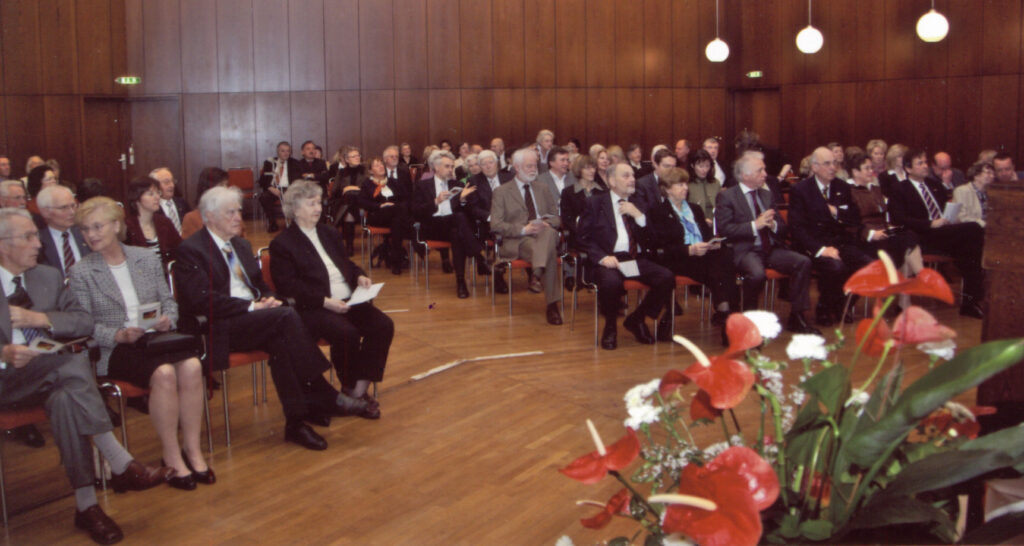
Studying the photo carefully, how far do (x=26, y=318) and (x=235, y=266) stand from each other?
1.12m

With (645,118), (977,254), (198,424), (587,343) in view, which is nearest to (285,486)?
A: (198,424)

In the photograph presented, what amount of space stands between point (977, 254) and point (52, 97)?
11810mm

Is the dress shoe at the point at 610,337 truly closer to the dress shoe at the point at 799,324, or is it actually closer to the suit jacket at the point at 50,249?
the dress shoe at the point at 799,324

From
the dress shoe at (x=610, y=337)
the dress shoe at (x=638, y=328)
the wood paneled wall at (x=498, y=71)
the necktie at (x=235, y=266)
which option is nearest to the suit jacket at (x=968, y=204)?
the dress shoe at (x=638, y=328)

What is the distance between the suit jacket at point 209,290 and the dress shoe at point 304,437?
44 centimetres

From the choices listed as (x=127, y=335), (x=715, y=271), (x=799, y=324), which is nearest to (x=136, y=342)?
(x=127, y=335)

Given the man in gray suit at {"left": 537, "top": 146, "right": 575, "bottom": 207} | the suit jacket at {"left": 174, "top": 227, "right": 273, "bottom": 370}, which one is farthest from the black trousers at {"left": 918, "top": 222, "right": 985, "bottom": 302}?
the suit jacket at {"left": 174, "top": 227, "right": 273, "bottom": 370}

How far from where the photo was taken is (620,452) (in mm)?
1295

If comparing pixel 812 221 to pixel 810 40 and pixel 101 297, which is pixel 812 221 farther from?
pixel 810 40

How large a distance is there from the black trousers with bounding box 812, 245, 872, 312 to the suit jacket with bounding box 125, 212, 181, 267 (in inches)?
175

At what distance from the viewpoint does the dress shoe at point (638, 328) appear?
6.59 metres

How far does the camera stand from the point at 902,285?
1.21m

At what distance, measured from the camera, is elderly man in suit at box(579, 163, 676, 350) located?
21.0 feet

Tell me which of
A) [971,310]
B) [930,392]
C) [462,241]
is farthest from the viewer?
[462,241]
